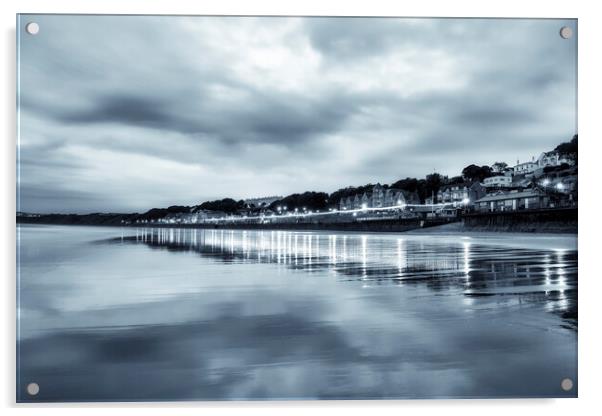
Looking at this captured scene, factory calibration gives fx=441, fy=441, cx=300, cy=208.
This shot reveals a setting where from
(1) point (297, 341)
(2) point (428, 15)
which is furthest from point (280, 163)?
(1) point (297, 341)

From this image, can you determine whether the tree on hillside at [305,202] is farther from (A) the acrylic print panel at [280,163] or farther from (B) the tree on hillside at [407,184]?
(B) the tree on hillside at [407,184]

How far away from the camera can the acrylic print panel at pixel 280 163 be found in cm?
355

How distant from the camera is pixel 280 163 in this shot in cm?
593

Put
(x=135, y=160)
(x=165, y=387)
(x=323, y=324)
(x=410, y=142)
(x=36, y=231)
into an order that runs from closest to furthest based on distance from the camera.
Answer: (x=165, y=387)
(x=323, y=324)
(x=36, y=231)
(x=135, y=160)
(x=410, y=142)

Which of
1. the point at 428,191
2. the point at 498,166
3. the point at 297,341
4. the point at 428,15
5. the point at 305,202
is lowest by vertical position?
the point at 297,341

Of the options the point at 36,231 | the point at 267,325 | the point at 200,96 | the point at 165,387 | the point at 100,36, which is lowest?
the point at 165,387

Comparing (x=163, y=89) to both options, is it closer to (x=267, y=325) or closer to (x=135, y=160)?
(x=135, y=160)

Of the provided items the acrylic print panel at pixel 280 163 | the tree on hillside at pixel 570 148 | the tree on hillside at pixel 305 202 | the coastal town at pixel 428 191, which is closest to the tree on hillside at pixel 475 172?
the coastal town at pixel 428 191

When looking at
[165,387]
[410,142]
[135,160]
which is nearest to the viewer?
[165,387]

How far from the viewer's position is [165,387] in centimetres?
343

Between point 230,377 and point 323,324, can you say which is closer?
point 230,377

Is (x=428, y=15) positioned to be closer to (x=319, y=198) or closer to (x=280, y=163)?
(x=280, y=163)
